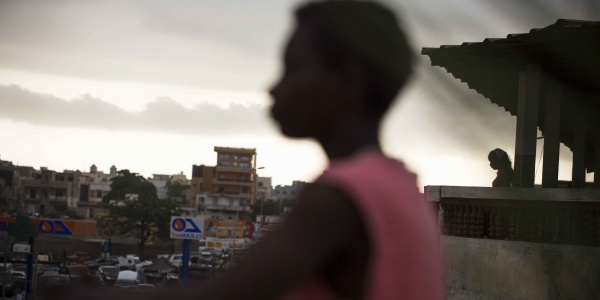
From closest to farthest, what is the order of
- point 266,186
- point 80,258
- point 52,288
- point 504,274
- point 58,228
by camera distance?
point 52,288 → point 80,258 → point 266,186 → point 504,274 → point 58,228

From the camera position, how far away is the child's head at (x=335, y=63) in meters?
0.86

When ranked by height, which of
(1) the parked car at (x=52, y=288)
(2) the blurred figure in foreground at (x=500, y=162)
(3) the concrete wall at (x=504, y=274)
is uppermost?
(2) the blurred figure in foreground at (x=500, y=162)

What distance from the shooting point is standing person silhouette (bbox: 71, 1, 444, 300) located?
78cm

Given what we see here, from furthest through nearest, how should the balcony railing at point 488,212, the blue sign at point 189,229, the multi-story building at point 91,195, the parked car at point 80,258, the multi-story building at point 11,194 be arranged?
the blue sign at point 189,229
the balcony railing at point 488,212
the multi-story building at point 11,194
the multi-story building at point 91,195
the parked car at point 80,258

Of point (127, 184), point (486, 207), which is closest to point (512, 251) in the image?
point (486, 207)

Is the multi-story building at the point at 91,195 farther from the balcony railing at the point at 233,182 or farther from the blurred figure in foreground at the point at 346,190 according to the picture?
the blurred figure in foreground at the point at 346,190

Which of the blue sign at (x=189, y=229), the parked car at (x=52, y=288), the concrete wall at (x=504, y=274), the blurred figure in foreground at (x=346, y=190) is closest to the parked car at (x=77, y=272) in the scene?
the parked car at (x=52, y=288)

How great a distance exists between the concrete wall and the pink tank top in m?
4.26

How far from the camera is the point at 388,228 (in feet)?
2.72

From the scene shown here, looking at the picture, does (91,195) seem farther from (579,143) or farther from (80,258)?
(579,143)

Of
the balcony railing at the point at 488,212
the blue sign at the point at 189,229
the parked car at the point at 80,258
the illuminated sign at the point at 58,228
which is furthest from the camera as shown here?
the blue sign at the point at 189,229

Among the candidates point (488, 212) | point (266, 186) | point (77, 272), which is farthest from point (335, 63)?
point (488, 212)

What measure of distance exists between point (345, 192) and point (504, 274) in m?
5.60

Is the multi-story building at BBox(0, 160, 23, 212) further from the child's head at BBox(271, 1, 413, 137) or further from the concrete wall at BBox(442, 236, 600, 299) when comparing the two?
the concrete wall at BBox(442, 236, 600, 299)
